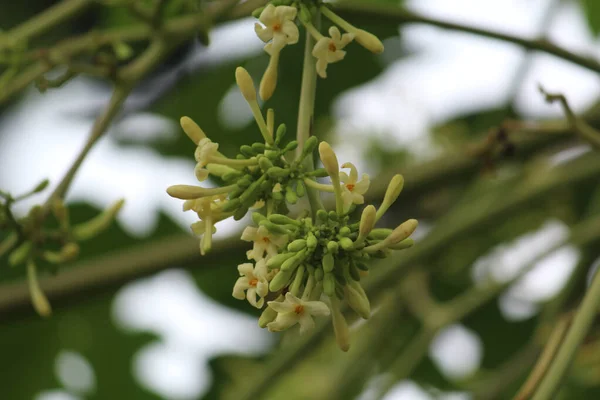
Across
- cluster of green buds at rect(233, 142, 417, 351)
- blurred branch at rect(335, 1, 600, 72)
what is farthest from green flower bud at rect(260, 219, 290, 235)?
blurred branch at rect(335, 1, 600, 72)

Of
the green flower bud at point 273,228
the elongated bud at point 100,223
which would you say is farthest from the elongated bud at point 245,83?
the elongated bud at point 100,223

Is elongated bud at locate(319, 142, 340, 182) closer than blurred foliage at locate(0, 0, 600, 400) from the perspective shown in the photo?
Yes

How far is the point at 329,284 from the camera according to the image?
0.53 meters

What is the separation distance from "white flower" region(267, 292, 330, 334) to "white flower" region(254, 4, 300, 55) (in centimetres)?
18

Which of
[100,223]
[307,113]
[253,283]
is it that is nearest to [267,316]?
[253,283]

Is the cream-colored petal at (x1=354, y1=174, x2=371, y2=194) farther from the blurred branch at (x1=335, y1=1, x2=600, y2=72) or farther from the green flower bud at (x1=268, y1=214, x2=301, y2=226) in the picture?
the blurred branch at (x1=335, y1=1, x2=600, y2=72)

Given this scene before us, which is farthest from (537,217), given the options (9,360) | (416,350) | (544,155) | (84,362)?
(9,360)

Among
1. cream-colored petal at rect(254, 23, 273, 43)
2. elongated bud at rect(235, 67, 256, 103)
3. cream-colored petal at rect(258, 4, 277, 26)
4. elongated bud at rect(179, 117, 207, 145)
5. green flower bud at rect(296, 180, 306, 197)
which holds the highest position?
cream-colored petal at rect(258, 4, 277, 26)

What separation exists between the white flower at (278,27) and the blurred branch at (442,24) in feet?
1.57

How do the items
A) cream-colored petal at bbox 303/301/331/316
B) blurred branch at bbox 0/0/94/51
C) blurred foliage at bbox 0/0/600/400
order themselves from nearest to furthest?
1. cream-colored petal at bbox 303/301/331/316
2. blurred branch at bbox 0/0/94/51
3. blurred foliage at bbox 0/0/600/400

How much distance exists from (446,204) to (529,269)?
1.44 ft

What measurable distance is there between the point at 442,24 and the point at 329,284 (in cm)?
61

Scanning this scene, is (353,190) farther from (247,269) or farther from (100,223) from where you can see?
(100,223)

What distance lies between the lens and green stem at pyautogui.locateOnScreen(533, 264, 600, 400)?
2.17ft
